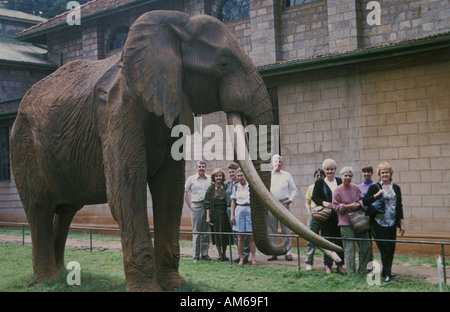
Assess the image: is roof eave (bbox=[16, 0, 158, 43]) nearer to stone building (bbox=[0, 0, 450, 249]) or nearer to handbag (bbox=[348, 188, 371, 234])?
stone building (bbox=[0, 0, 450, 249])

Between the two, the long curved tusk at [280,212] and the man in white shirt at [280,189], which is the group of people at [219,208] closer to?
the man in white shirt at [280,189]

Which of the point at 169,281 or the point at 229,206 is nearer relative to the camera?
the point at 169,281

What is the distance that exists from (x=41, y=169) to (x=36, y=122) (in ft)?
1.95

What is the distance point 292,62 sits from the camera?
50.5 feet

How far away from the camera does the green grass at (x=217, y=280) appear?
760 cm

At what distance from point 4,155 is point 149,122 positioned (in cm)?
2044

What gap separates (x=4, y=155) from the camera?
82.1ft

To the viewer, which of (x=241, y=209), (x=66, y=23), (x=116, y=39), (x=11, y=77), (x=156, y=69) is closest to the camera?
(x=156, y=69)

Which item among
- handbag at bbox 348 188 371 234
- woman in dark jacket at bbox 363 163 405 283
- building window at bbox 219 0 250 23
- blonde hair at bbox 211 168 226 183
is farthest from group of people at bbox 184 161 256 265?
building window at bbox 219 0 250 23

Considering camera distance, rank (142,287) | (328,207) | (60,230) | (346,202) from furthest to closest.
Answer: (328,207), (346,202), (60,230), (142,287)

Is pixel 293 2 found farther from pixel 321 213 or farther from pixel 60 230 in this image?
pixel 60 230

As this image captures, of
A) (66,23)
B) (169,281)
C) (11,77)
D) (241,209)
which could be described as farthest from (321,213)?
(11,77)

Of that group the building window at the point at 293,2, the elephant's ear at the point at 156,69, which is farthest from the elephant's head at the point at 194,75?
the building window at the point at 293,2

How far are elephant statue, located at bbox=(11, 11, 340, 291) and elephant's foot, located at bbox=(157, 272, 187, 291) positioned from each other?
0.04 ft
